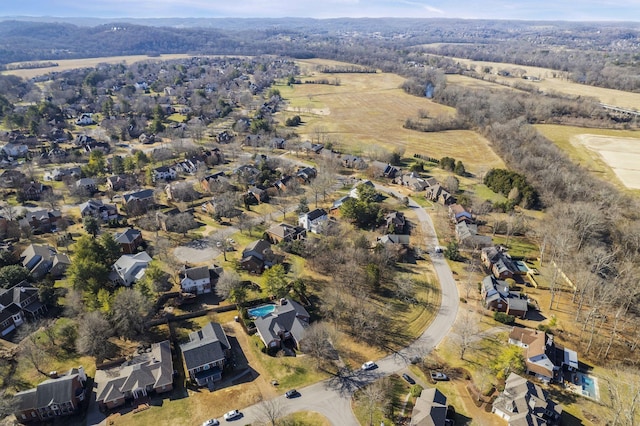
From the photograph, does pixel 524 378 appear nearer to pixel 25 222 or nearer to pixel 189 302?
pixel 189 302

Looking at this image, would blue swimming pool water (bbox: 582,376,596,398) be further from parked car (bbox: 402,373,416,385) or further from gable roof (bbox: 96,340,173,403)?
gable roof (bbox: 96,340,173,403)

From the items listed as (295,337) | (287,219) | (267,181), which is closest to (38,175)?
(267,181)

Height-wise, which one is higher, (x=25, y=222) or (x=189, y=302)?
(x=25, y=222)

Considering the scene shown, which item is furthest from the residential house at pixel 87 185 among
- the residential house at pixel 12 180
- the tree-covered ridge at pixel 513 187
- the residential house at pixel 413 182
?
the tree-covered ridge at pixel 513 187

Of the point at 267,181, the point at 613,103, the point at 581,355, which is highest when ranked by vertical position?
the point at 613,103

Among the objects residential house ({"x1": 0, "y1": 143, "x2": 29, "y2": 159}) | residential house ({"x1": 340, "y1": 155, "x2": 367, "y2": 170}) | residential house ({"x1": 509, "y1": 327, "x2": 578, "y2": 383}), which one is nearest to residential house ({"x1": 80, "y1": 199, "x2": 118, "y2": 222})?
residential house ({"x1": 0, "y1": 143, "x2": 29, "y2": 159})
